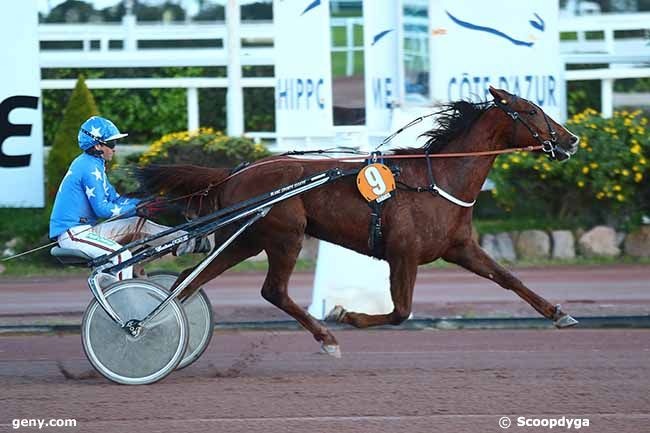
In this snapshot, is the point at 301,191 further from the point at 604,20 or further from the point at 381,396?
the point at 604,20

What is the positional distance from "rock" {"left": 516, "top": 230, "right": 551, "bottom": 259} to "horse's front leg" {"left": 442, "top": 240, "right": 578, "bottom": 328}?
22.4 ft

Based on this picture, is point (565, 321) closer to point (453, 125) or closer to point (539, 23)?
point (453, 125)

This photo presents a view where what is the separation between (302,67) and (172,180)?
8.23 m

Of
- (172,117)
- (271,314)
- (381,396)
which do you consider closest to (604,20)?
(172,117)

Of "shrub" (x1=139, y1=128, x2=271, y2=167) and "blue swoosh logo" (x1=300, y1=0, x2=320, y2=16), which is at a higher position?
"blue swoosh logo" (x1=300, y1=0, x2=320, y2=16)

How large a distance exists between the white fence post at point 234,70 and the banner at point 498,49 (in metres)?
2.74

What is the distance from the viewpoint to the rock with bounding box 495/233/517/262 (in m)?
14.4

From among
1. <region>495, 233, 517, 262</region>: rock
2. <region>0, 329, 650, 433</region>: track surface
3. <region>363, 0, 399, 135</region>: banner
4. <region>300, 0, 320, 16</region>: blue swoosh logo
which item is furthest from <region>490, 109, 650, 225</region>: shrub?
<region>0, 329, 650, 433</region>: track surface

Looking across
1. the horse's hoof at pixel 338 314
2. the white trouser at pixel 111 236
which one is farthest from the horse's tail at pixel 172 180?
the horse's hoof at pixel 338 314

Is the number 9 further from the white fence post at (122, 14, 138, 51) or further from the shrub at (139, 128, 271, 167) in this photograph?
the white fence post at (122, 14, 138, 51)

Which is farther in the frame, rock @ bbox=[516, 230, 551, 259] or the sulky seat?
rock @ bbox=[516, 230, 551, 259]

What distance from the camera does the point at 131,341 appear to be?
23.4ft

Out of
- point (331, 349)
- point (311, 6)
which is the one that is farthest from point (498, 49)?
point (331, 349)

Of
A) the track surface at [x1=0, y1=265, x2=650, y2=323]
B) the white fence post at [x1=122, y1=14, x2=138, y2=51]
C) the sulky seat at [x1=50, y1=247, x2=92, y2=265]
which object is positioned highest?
the white fence post at [x1=122, y1=14, x2=138, y2=51]
